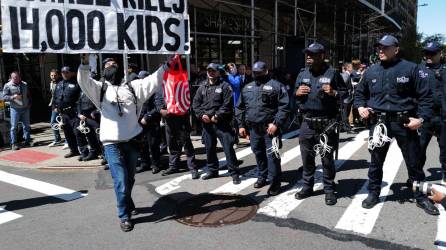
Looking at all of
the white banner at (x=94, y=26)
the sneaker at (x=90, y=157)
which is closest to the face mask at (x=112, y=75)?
the white banner at (x=94, y=26)

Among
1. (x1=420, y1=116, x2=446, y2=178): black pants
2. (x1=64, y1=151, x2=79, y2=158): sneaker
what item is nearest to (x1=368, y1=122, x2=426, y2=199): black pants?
(x1=420, y1=116, x2=446, y2=178): black pants

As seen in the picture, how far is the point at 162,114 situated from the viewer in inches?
271

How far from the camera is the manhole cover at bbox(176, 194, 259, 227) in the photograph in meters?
4.77

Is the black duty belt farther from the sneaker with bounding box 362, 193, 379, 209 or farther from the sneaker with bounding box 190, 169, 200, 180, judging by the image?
the sneaker with bounding box 190, 169, 200, 180

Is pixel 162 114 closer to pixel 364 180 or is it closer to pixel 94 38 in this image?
pixel 94 38

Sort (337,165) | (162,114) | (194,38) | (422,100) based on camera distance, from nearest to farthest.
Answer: (422,100) → (162,114) → (337,165) → (194,38)

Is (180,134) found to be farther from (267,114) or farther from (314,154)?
(314,154)

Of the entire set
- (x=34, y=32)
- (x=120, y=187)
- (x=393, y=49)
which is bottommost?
(x=120, y=187)

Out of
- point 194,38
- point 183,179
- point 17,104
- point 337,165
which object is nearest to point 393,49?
point 337,165

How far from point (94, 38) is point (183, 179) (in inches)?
103

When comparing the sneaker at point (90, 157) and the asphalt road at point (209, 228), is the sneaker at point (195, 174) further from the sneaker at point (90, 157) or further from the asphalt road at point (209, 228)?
the sneaker at point (90, 157)

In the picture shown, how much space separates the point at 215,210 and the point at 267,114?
5.06 feet

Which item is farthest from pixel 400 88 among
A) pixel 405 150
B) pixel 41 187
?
pixel 41 187

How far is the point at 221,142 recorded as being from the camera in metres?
6.45
